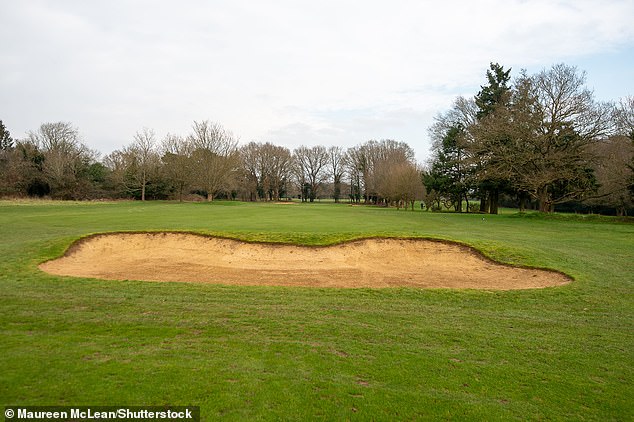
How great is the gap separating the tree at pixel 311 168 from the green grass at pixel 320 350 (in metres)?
92.3

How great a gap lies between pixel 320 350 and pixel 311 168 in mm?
98816

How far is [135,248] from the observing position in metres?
18.2

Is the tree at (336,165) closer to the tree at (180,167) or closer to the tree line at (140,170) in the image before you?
the tree line at (140,170)

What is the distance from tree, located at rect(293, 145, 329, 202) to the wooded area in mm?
290

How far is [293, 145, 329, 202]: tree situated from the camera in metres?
103

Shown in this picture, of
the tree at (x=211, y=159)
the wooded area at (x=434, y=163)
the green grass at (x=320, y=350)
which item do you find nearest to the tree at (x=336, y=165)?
the wooded area at (x=434, y=163)

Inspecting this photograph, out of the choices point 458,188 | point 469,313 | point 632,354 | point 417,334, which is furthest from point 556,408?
point 458,188

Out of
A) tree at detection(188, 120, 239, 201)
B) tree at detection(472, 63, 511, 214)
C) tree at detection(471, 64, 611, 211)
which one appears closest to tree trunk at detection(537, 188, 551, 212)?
tree at detection(471, 64, 611, 211)

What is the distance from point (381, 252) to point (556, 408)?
12800 millimetres

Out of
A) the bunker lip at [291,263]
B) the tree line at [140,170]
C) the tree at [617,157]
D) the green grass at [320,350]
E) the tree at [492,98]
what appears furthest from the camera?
the tree line at [140,170]

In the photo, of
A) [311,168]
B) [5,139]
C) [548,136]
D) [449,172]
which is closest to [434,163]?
[449,172]

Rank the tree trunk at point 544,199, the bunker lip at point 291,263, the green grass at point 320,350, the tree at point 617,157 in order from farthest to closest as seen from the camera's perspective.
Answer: the tree trunk at point 544,199 < the tree at point 617,157 < the bunker lip at point 291,263 < the green grass at point 320,350

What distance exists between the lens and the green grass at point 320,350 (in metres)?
4.44

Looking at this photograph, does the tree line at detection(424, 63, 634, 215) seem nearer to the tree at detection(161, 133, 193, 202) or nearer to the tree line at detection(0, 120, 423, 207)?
the tree line at detection(0, 120, 423, 207)
